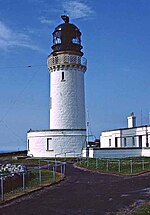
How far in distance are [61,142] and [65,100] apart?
4730 millimetres

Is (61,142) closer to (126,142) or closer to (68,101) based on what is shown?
(68,101)

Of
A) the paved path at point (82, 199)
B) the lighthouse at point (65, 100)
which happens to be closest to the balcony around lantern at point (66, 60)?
the lighthouse at point (65, 100)

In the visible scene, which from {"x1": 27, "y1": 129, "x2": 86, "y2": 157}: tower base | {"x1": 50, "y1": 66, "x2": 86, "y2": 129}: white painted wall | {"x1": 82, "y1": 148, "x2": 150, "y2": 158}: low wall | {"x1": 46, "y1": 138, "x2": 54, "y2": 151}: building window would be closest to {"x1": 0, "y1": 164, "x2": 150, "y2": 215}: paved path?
{"x1": 82, "y1": 148, "x2": 150, "y2": 158}: low wall

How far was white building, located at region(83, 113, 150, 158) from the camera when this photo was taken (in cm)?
3619

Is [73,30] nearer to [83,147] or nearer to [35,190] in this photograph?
[83,147]

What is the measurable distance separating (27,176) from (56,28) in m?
25.6

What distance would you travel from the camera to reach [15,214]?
1080cm

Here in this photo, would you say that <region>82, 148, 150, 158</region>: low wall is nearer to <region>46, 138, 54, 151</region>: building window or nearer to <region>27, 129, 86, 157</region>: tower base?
<region>27, 129, 86, 157</region>: tower base

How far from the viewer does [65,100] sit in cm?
4150

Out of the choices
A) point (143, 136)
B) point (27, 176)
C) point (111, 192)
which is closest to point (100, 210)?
point (111, 192)

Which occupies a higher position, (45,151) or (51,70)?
(51,70)

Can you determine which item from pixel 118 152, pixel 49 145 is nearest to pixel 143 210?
A: pixel 118 152

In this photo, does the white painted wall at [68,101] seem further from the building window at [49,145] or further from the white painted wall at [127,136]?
the white painted wall at [127,136]

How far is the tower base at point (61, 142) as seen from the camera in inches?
1564
